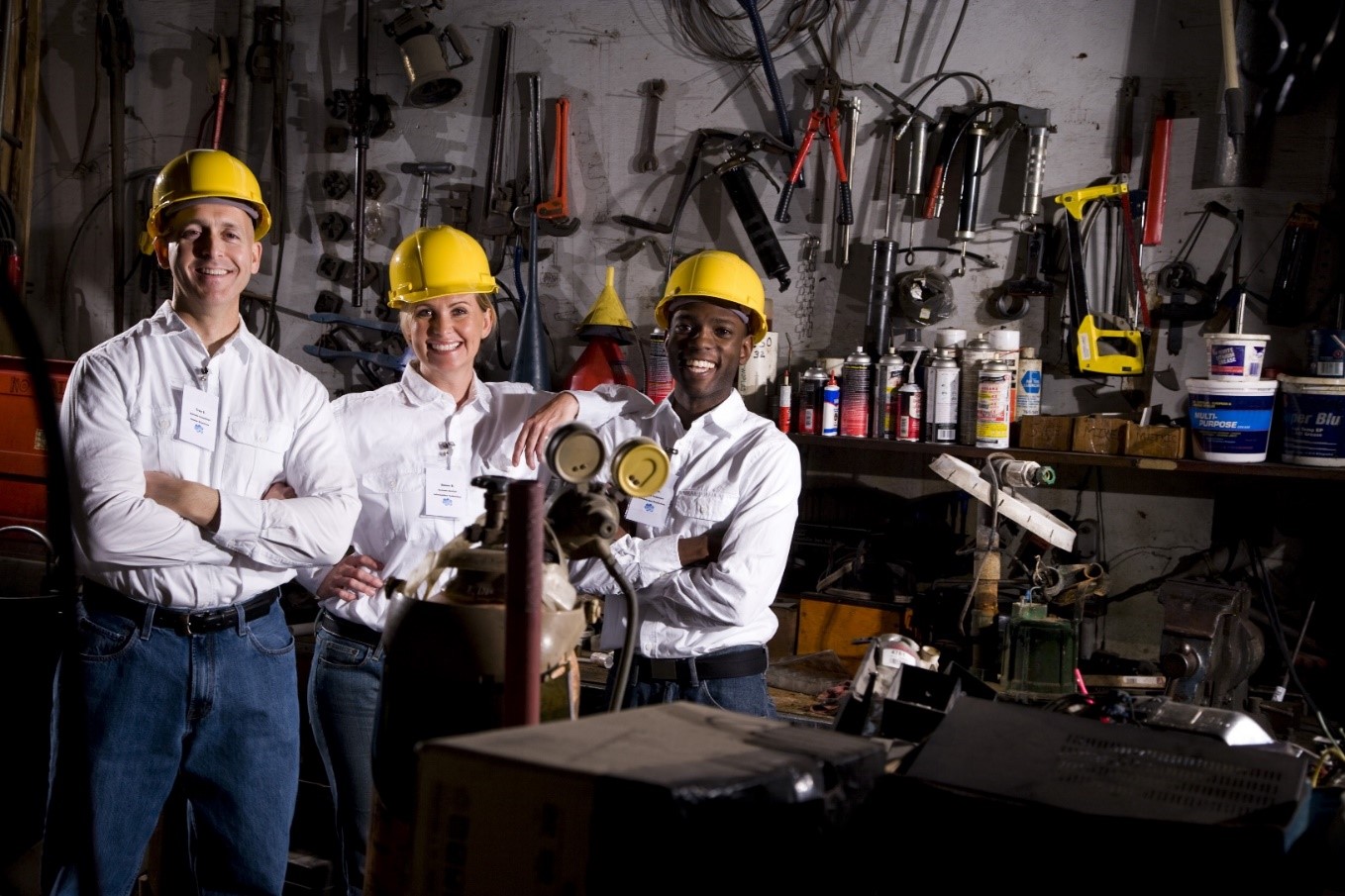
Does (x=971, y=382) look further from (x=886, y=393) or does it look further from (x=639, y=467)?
(x=639, y=467)

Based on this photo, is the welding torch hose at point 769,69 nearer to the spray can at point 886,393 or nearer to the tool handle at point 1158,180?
the spray can at point 886,393

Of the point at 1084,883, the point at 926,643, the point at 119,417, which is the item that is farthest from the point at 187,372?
the point at 926,643

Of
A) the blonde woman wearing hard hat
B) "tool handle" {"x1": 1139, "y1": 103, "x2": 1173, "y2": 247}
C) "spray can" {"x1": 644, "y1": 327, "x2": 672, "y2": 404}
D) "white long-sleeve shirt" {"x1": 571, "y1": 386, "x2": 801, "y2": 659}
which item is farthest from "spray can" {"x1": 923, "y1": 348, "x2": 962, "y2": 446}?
the blonde woman wearing hard hat

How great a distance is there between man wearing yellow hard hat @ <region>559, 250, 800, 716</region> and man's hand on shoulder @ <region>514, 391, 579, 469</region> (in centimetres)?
19

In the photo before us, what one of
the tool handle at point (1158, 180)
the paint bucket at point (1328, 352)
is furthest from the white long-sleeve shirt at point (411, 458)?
the paint bucket at point (1328, 352)

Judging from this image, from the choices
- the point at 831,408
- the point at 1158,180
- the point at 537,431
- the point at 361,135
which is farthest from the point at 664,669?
the point at 361,135

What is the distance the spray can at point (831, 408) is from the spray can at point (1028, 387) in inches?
23.7

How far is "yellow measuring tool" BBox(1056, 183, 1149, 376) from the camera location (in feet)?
11.7

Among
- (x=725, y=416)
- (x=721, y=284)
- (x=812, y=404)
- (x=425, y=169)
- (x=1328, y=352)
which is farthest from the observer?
(x=425, y=169)

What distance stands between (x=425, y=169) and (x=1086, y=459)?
2.75 metres

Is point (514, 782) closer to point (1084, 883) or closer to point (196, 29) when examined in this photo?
point (1084, 883)

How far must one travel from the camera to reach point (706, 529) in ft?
7.94

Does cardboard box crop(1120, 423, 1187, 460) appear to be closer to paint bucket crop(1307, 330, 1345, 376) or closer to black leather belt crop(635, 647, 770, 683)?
paint bucket crop(1307, 330, 1345, 376)

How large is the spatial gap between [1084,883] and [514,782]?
21.4 inches
